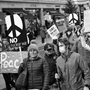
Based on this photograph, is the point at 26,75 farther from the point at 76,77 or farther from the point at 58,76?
the point at 76,77

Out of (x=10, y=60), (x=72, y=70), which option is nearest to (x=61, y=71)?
(x=72, y=70)

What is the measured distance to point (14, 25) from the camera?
855 centimetres

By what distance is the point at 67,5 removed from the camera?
151ft

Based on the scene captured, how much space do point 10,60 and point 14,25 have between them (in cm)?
99

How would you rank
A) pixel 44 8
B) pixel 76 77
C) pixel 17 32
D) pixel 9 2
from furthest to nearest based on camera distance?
pixel 44 8
pixel 9 2
pixel 17 32
pixel 76 77

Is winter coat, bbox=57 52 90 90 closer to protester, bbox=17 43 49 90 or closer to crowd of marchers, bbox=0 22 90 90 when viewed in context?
crowd of marchers, bbox=0 22 90 90

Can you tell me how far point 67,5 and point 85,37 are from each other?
40677mm

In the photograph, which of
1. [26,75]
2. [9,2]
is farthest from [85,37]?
[9,2]

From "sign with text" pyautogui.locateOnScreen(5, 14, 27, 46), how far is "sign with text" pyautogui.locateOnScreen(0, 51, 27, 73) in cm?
53

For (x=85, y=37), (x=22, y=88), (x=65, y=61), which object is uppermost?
(x=85, y=37)

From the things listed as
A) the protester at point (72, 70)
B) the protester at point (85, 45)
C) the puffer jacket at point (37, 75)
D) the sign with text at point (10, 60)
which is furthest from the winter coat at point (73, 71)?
the sign with text at point (10, 60)

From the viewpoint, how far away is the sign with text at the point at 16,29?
8.47 meters

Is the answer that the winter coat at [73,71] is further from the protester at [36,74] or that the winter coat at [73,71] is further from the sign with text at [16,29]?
the sign with text at [16,29]

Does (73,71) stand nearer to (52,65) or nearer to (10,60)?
(52,65)
